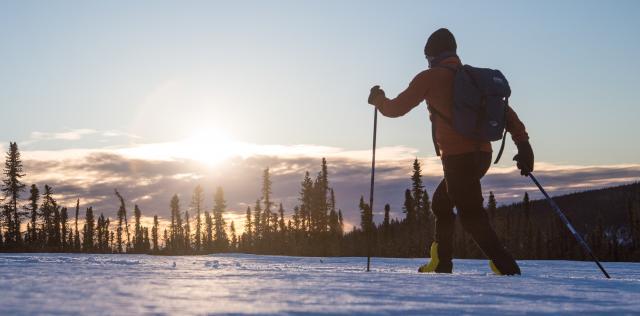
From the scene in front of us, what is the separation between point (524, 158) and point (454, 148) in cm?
90

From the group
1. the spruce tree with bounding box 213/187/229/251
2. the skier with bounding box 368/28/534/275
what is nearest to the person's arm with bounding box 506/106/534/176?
the skier with bounding box 368/28/534/275

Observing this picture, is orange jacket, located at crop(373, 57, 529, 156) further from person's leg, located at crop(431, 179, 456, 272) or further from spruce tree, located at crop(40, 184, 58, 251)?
spruce tree, located at crop(40, 184, 58, 251)

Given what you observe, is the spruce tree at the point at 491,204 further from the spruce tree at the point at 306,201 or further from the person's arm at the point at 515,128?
the person's arm at the point at 515,128

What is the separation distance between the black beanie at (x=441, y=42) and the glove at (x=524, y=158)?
1.17 meters

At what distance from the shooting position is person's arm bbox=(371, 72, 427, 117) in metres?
5.49

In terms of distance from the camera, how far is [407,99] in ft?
18.2

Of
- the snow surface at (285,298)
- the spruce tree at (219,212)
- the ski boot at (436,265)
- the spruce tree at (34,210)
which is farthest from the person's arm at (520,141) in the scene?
the spruce tree at (219,212)

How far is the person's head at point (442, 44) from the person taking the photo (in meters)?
5.72

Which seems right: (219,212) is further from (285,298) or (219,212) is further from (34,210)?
(285,298)

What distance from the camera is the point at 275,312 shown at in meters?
1.81

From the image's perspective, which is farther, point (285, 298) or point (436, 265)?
point (436, 265)

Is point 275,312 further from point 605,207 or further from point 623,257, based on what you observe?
point 605,207

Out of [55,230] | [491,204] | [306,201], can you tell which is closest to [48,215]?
[55,230]

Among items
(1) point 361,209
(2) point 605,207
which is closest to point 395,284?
(1) point 361,209
